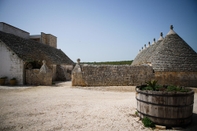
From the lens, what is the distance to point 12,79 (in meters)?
14.7

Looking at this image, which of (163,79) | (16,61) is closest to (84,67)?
(16,61)

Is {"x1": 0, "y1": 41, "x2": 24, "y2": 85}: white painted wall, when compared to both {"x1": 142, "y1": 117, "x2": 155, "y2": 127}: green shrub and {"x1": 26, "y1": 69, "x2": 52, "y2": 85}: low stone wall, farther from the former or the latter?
{"x1": 142, "y1": 117, "x2": 155, "y2": 127}: green shrub

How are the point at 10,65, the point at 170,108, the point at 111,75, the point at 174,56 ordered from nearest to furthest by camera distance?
the point at 170,108 → the point at 111,75 → the point at 10,65 → the point at 174,56

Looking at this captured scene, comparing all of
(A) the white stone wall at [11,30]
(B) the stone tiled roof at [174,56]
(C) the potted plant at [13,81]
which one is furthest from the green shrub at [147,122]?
(A) the white stone wall at [11,30]

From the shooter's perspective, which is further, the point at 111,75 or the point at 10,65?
the point at 10,65

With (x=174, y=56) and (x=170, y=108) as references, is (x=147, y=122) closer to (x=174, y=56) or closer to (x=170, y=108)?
(x=170, y=108)

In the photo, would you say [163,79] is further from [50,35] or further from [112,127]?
[50,35]

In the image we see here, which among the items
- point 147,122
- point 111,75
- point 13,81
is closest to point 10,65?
point 13,81

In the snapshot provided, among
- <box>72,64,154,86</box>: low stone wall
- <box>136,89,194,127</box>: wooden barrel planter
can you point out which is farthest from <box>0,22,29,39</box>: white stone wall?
<box>136,89,194,127</box>: wooden barrel planter

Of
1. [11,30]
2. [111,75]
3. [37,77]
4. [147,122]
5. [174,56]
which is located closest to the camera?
[147,122]

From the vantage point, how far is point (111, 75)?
14672 millimetres

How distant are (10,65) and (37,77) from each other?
3897mm

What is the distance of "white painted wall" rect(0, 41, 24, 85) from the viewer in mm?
14938

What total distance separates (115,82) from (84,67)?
4.31m
